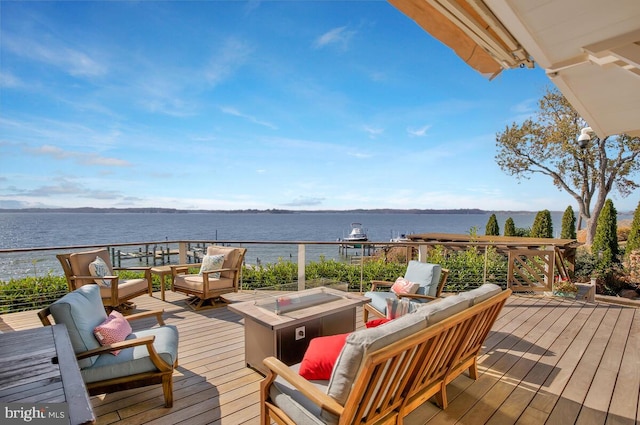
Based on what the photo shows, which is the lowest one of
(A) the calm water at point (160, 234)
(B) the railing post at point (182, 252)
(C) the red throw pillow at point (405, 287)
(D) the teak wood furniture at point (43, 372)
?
(A) the calm water at point (160, 234)

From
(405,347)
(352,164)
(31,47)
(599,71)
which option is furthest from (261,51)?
(352,164)

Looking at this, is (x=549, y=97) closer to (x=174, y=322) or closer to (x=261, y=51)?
(x=261, y=51)

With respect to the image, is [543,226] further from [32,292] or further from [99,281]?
[32,292]

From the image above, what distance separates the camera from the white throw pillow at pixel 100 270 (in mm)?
4164

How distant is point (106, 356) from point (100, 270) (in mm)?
2580

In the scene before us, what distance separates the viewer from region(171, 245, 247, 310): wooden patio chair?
443cm

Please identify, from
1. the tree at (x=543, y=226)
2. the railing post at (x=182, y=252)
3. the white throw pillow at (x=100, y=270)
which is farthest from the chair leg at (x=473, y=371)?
Answer: the tree at (x=543, y=226)

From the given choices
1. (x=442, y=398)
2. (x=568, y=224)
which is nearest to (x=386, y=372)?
(x=442, y=398)

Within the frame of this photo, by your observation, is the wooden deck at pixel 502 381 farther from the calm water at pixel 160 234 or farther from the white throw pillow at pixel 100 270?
the calm water at pixel 160 234

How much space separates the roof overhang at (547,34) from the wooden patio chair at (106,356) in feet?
8.54

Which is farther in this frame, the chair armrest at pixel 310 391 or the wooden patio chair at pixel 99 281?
the wooden patio chair at pixel 99 281

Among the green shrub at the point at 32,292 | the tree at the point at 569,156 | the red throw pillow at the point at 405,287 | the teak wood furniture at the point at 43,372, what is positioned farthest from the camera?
the tree at the point at 569,156

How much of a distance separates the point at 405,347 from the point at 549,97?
15241 mm

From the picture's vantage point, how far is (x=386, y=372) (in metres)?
1.46
